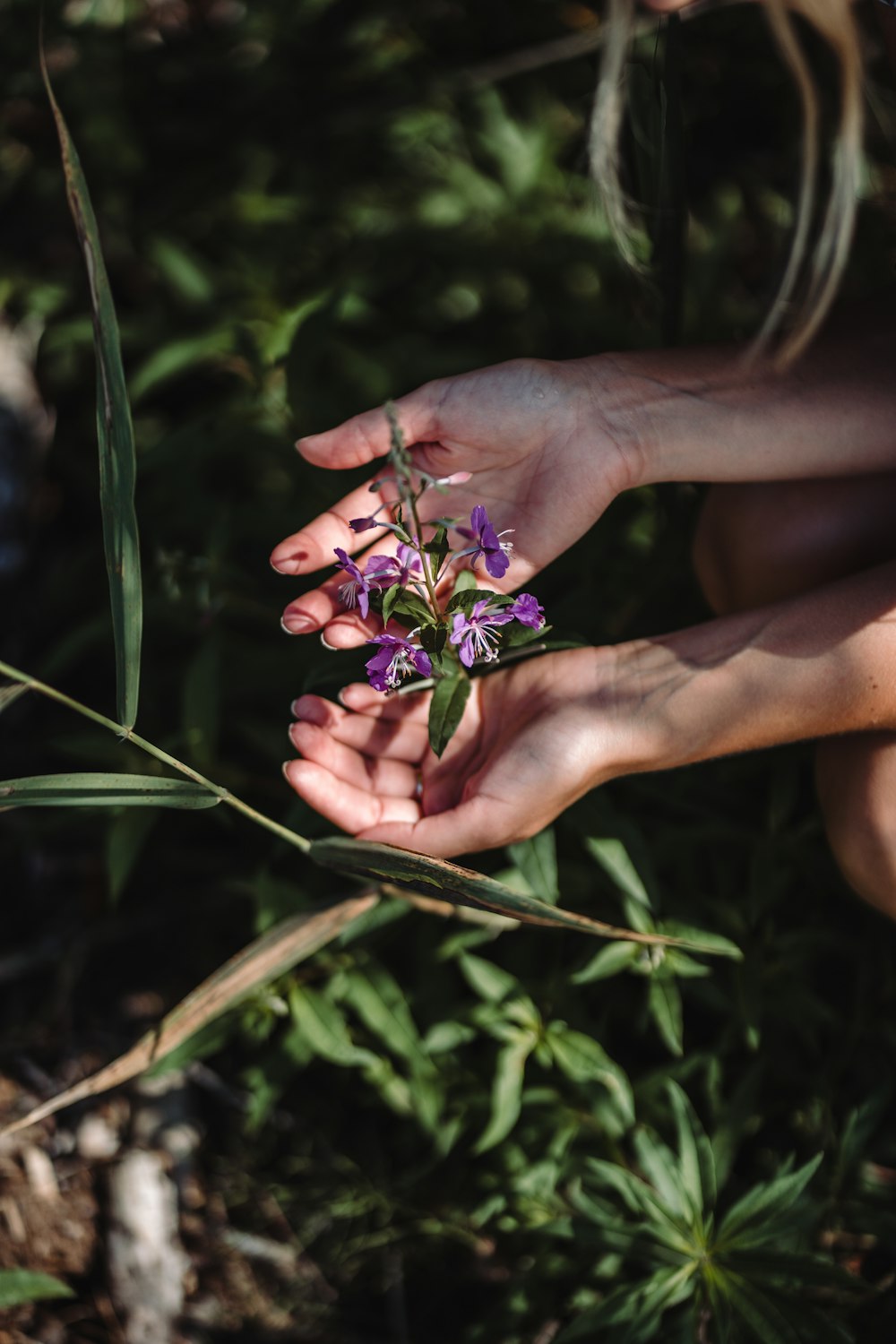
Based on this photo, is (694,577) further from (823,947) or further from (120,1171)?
(120,1171)

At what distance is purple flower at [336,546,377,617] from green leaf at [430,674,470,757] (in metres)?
0.17

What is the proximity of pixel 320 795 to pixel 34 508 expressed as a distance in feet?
6.18

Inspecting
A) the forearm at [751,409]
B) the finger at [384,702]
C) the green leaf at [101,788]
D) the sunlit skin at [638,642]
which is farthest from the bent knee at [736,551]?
the green leaf at [101,788]

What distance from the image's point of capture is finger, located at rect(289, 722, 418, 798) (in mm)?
1803

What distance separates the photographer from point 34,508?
3.16 meters

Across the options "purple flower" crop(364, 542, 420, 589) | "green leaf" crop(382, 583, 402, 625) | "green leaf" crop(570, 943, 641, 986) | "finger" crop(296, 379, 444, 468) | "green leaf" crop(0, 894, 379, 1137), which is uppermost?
"finger" crop(296, 379, 444, 468)

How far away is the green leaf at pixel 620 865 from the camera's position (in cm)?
191

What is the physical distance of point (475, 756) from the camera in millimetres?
2004

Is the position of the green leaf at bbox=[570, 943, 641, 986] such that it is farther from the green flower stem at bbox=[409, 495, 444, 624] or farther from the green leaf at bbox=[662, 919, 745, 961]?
the green flower stem at bbox=[409, 495, 444, 624]

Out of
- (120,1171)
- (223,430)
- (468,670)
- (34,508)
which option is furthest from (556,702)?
(34,508)

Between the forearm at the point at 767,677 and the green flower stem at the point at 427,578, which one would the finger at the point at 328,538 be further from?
the forearm at the point at 767,677

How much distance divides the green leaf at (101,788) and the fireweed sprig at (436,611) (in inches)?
13.0

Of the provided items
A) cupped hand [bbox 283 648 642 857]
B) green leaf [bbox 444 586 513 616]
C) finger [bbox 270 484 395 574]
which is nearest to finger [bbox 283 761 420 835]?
cupped hand [bbox 283 648 642 857]

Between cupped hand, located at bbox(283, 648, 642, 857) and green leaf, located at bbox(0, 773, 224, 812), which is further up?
green leaf, located at bbox(0, 773, 224, 812)
